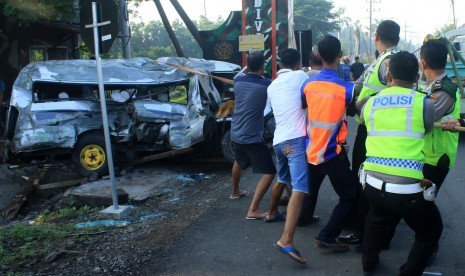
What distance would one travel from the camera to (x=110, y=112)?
328 inches

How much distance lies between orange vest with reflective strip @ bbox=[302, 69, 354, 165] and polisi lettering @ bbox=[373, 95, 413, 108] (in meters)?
0.57

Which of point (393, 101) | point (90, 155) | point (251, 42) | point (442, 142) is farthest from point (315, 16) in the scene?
point (393, 101)

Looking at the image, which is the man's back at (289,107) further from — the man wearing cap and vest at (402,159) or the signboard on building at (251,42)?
the signboard on building at (251,42)

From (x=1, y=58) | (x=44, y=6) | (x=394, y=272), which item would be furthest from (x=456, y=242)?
(x=1, y=58)

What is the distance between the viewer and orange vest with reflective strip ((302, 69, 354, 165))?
3924 millimetres

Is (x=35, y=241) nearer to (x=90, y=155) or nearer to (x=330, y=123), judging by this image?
(x=330, y=123)

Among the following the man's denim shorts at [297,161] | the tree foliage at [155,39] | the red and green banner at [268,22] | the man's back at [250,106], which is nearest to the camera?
the man's denim shorts at [297,161]

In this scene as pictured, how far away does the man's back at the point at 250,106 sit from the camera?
5164mm

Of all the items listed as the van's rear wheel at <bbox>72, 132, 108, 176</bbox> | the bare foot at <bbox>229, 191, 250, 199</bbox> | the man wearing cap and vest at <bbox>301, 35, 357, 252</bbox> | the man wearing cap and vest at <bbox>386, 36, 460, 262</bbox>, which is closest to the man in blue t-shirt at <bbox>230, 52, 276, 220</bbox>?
the bare foot at <bbox>229, 191, 250, 199</bbox>

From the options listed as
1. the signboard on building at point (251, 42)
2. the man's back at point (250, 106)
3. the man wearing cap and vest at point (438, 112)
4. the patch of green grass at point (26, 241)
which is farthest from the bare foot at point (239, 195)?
the signboard on building at point (251, 42)

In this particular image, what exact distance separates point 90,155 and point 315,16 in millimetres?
46445

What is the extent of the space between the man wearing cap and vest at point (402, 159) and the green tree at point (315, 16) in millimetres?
48377

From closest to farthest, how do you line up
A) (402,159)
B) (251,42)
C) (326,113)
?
(402,159)
(326,113)
(251,42)

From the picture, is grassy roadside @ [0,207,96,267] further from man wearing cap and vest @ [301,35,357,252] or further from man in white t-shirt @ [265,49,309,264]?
man wearing cap and vest @ [301,35,357,252]
